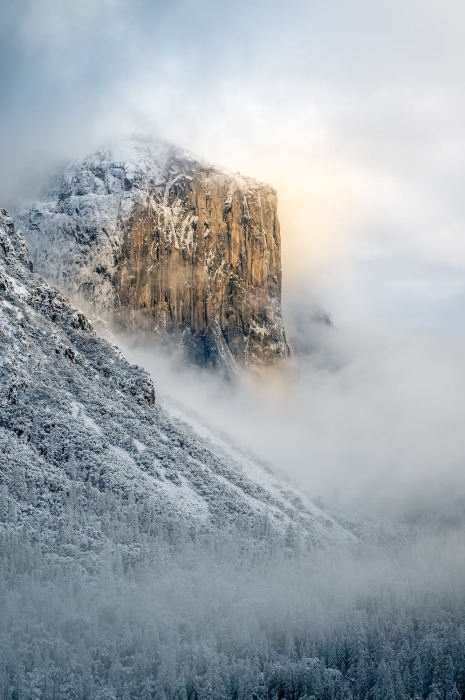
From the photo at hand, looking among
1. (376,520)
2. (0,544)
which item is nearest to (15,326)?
(0,544)

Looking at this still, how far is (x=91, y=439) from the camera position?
121312 mm

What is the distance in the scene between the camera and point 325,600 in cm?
12419

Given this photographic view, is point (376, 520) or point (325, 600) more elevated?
point (376, 520)

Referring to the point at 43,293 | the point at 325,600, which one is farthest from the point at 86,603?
the point at 43,293

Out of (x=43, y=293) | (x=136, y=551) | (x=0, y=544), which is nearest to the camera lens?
(x=0, y=544)

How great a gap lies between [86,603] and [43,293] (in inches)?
2514

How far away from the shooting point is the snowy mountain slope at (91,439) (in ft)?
376

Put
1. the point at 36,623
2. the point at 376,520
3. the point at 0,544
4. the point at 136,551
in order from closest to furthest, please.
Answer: the point at 36,623 → the point at 0,544 → the point at 136,551 → the point at 376,520

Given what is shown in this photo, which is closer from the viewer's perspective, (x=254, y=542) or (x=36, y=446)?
(x=36, y=446)

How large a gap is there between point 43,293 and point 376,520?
91541 millimetres

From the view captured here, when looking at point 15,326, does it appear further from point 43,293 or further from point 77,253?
point 77,253

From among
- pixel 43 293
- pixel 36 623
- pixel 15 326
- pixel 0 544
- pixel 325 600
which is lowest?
pixel 36 623

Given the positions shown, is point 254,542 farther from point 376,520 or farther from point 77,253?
point 77,253

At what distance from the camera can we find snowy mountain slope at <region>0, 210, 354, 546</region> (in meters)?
115
